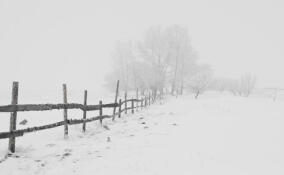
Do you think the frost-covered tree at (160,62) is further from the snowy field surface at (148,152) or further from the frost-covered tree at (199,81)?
the snowy field surface at (148,152)

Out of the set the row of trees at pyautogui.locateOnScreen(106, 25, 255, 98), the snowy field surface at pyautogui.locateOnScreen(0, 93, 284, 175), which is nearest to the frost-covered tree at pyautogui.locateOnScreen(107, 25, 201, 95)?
the row of trees at pyautogui.locateOnScreen(106, 25, 255, 98)

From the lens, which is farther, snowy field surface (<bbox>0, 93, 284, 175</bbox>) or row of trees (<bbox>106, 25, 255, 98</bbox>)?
row of trees (<bbox>106, 25, 255, 98</bbox>)

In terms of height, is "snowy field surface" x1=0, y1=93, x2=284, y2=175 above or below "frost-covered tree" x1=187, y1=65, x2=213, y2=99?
below

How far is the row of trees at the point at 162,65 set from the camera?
42750 millimetres

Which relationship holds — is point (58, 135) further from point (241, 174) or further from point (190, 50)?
point (190, 50)

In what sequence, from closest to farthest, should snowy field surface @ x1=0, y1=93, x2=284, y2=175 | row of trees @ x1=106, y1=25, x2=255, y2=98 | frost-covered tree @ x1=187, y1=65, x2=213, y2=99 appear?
snowy field surface @ x1=0, y1=93, x2=284, y2=175 → frost-covered tree @ x1=187, y1=65, x2=213, y2=99 → row of trees @ x1=106, y1=25, x2=255, y2=98

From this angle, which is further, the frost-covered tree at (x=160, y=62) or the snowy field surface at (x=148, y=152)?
the frost-covered tree at (x=160, y=62)

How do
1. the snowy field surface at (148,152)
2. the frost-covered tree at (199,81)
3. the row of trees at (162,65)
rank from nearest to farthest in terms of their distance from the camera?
the snowy field surface at (148,152) → the frost-covered tree at (199,81) → the row of trees at (162,65)

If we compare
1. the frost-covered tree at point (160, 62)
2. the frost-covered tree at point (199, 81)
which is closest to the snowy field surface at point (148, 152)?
the frost-covered tree at point (160, 62)

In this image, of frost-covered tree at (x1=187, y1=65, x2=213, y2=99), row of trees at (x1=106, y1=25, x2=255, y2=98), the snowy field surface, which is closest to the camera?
the snowy field surface

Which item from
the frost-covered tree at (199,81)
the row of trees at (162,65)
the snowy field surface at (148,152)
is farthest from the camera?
the row of trees at (162,65)

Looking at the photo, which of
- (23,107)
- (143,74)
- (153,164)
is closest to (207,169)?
(153,164)

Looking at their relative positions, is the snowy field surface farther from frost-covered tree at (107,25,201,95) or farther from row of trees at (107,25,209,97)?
frost-covered tree at (107,25,201,95)

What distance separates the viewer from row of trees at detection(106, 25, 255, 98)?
4275 centimetres
